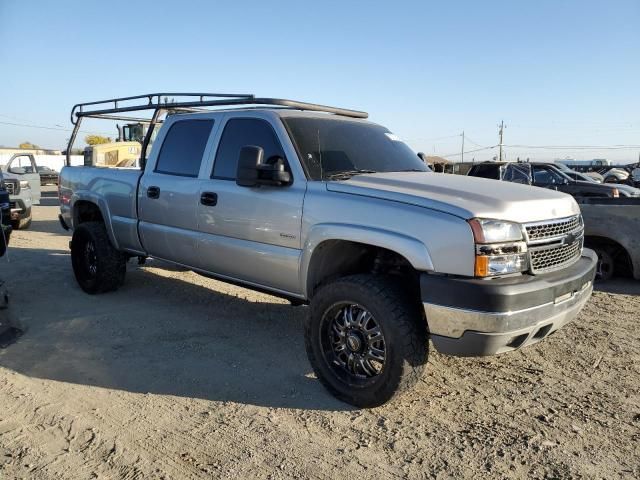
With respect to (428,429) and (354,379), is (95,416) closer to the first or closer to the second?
(354,379)

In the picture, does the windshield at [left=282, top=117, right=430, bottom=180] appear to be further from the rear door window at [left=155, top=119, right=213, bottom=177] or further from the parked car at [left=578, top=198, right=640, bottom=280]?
the parked car at [left=578, top=198, right=640, bottom=280]

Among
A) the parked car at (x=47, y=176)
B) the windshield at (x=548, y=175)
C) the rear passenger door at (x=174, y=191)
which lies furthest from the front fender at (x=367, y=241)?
the parked car at (x=47, y=176)

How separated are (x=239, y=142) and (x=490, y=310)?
102 inches

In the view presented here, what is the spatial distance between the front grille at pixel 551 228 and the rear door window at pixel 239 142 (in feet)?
6.40

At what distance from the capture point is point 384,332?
3.24 metres

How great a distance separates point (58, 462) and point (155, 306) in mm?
3068

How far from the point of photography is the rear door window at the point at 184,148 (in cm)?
483

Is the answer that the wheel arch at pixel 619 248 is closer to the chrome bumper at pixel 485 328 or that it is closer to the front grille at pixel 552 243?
the front grille at pixel 552 243

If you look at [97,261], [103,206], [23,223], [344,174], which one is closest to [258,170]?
[344,174]

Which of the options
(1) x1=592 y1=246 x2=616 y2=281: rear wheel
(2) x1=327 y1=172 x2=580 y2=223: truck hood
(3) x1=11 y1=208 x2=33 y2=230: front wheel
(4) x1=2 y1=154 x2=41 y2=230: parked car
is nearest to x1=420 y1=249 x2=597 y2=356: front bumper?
(2) x1=327 y1=172 x2=580 y2=223: truck hood

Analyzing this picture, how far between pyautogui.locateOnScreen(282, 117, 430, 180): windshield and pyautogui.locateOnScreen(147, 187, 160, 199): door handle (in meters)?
1.66

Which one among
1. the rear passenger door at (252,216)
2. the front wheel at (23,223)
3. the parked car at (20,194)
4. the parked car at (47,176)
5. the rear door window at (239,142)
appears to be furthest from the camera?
the parked car at (47,176)

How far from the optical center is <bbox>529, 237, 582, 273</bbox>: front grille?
10.6 ft

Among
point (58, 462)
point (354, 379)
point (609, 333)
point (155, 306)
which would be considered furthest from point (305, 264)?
point (609, 333)
